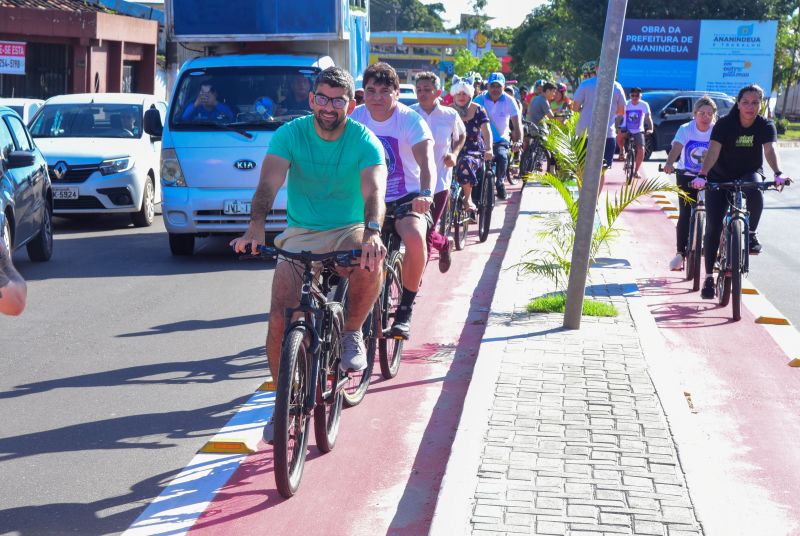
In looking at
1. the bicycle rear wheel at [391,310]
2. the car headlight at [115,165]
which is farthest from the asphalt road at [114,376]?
the car headlight at [115,165]

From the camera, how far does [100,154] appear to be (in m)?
14.4

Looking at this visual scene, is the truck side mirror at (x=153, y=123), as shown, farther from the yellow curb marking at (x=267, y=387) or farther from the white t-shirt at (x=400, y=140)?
the yellow curb marking at (x=267, y=387)

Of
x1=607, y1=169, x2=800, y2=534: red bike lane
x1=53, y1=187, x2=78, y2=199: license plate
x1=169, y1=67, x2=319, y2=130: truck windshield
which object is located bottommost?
x1=607, y1=169, x2=800, y2=534: red bike lane

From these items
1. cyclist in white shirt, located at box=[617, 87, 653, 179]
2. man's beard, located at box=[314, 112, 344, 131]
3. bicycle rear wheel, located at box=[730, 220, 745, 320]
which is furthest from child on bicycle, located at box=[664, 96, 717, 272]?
cyclist in white shirt, located at box=[617, 87, 653, 179]

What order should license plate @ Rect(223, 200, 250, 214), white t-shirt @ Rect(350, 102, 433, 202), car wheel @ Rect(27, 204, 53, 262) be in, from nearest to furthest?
white t-shirt @ Rect(350, 102, 433, 202), car wheel @ Rect(27, 204, 53, 262), license plate @ Rect(223, 200, 250, 214)

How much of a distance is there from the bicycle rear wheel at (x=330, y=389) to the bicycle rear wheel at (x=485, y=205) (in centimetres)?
808

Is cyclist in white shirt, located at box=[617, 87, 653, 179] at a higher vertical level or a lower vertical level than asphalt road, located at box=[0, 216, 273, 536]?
higher

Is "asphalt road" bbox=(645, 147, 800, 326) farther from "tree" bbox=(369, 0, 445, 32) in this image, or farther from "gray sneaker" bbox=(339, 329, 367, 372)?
"tree" bbox=(369, 0, 445, 32)

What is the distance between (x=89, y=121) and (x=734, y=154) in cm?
904

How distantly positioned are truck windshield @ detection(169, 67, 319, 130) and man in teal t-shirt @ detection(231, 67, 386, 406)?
666 cm

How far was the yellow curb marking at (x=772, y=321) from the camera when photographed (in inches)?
372

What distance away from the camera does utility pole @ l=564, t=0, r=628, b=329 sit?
7.94m

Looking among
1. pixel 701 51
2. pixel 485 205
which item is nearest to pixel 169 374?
pixel 485 205

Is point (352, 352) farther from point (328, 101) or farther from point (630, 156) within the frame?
point (630, 156)
